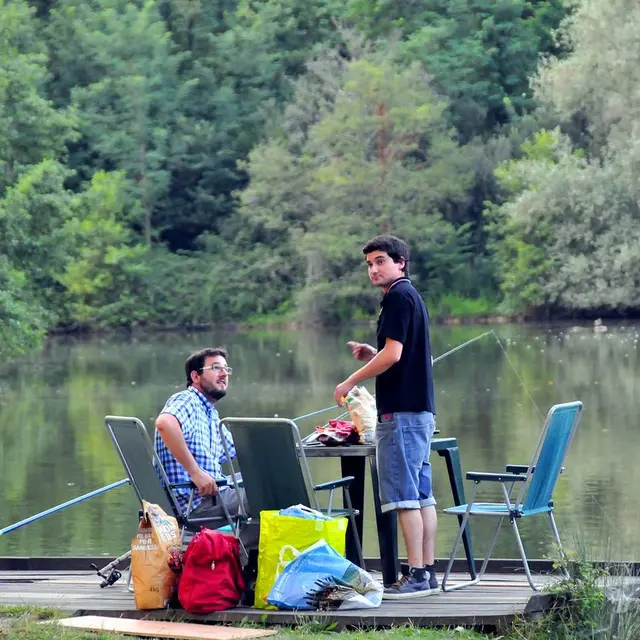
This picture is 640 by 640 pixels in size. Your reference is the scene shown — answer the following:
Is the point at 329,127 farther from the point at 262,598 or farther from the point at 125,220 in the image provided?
the point at 262,598

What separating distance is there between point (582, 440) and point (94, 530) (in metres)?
6.60

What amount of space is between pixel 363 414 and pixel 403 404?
1.14 feet

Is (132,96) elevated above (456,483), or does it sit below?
above

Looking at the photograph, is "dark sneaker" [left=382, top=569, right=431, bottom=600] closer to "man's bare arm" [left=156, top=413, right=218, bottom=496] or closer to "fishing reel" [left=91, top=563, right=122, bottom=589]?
"man's bare arm" [left=156, top=413, right=218, bottom=496]

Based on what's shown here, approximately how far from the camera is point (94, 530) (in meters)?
10.8

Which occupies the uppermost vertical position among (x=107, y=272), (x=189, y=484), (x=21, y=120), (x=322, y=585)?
(x=21, y=120)

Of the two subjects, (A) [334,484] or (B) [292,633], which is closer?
(B) [292,633]

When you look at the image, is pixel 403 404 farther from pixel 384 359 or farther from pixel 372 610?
pixel 372 610

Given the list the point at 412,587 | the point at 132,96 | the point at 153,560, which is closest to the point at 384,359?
the point at 412,587

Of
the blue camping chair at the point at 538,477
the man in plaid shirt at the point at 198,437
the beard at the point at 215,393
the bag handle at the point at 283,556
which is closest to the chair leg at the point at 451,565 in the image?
the blue camping chair at the point at 538,477

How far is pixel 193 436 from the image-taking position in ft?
19.5

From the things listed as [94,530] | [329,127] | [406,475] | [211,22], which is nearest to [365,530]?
[94,530]

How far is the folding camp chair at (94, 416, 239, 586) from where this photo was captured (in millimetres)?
5730

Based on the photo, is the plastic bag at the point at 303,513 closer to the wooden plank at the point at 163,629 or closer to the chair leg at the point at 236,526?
the chair leg at the point at 236,526
